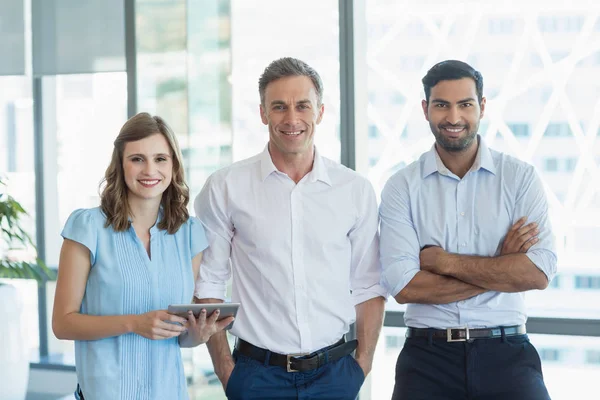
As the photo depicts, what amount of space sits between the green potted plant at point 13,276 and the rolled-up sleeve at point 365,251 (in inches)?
81.0

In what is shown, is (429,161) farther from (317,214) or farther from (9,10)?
(9,10)

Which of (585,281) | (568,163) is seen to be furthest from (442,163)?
(568,163)

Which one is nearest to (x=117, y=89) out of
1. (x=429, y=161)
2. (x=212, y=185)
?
(x=212, y=185)

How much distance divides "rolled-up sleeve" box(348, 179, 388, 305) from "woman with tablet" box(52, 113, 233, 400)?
631 millimetres

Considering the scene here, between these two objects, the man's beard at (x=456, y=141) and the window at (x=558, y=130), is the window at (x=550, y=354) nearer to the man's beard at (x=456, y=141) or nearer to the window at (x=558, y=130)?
the man's beard at (x=456, y=141)

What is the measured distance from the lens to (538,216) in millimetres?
2643

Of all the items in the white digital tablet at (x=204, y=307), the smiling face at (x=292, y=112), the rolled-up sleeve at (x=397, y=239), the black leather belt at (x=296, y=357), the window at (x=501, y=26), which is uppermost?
the window at (x=501, y=26)

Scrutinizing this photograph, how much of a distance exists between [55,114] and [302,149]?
221cm

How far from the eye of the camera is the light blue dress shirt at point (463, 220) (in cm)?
266

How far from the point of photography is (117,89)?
4.14 metres

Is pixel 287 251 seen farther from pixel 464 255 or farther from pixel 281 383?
pixel 464 255

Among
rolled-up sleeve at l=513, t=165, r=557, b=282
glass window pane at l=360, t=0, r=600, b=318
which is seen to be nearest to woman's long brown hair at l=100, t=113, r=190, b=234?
rolled-up sleeve at l=513, t=165, r=557, b=282

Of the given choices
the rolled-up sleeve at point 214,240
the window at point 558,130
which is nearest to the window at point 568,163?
the window at point 558,130

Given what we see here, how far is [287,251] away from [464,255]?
0.62 m
